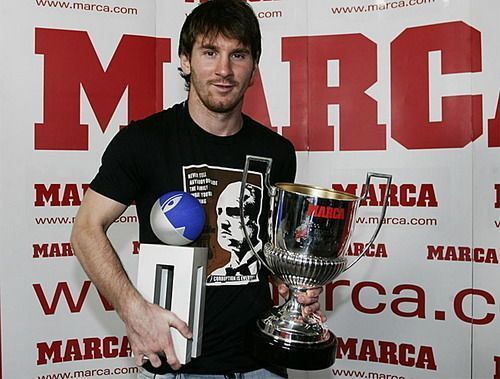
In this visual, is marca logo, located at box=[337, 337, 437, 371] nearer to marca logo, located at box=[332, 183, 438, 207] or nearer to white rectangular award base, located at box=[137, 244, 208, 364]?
marca logo, located at box=[332, 183, 438, 207]

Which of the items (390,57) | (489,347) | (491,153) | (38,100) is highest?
(390,57)

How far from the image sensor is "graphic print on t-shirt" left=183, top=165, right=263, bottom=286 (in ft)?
4.92

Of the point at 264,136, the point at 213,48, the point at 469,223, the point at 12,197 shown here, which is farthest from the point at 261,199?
the point at 12,197

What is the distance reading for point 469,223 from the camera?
2137mm

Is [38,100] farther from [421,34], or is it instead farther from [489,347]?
[489,347]

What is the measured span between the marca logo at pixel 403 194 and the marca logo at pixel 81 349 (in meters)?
1.03

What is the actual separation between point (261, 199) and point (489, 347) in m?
1.07

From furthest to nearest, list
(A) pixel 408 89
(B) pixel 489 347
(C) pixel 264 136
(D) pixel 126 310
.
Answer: (A) pixel 408 89 < (B) pixel 489 347 < (C) pixel 264 136 < (D) pixel 126 310

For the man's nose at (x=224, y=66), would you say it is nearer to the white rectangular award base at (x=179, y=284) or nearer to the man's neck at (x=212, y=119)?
the man's neck at (x=212, y=119)

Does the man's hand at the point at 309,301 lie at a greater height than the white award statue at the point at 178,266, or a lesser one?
lesser

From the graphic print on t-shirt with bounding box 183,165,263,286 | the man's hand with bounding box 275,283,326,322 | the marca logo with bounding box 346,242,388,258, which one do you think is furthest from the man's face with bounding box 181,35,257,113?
the marca logo with bounding box 346,242,388,258

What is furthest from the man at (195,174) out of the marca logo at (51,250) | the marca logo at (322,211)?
the marca logo at (51,250)

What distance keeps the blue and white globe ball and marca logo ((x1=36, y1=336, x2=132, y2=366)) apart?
1.08m

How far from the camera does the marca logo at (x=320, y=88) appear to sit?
217 centimetres
